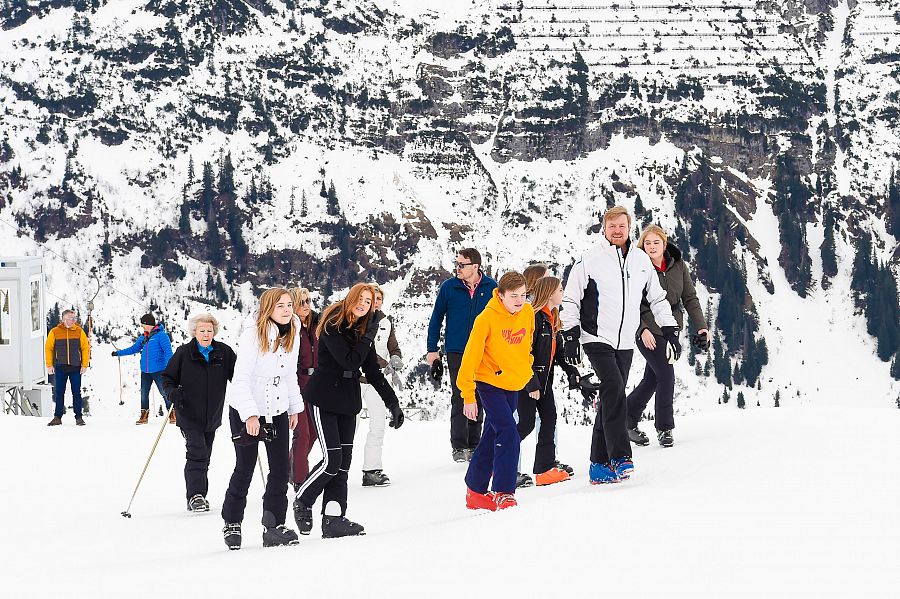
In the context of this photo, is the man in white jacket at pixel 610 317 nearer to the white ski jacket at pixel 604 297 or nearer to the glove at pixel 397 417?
the white ski jacket at pixel 604 297

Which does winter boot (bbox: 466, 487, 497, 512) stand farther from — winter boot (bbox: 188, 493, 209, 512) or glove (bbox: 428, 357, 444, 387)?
winter boot (bbox: 188, 493, 209, 512)

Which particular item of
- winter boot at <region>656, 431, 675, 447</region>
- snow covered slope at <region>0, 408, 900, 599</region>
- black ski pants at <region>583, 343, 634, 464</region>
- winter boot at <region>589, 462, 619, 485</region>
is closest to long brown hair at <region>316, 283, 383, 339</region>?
snow covered slope at <region>0, 408, 900, 599</region>

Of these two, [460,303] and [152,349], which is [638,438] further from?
[152,349]

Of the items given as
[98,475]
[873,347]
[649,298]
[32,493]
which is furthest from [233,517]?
[873,347]

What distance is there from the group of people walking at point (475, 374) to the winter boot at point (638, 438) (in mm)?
724

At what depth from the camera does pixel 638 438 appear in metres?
12.2

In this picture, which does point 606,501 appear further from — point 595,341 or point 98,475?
point 98,475

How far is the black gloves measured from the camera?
10.6 meters

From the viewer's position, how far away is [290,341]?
8.51m

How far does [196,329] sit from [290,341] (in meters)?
2.75

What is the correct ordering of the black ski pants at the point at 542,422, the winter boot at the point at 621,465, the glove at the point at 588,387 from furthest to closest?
the black ski pants at the point at 542,422, the winter boot at the point at 621,465, the glove at the point at 588,387

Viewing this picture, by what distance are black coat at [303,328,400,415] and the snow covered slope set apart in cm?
104

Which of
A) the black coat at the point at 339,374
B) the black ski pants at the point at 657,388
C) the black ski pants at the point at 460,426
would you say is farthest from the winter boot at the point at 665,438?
the black coat at the point at 339,374

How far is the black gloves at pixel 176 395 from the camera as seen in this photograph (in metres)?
10.6
